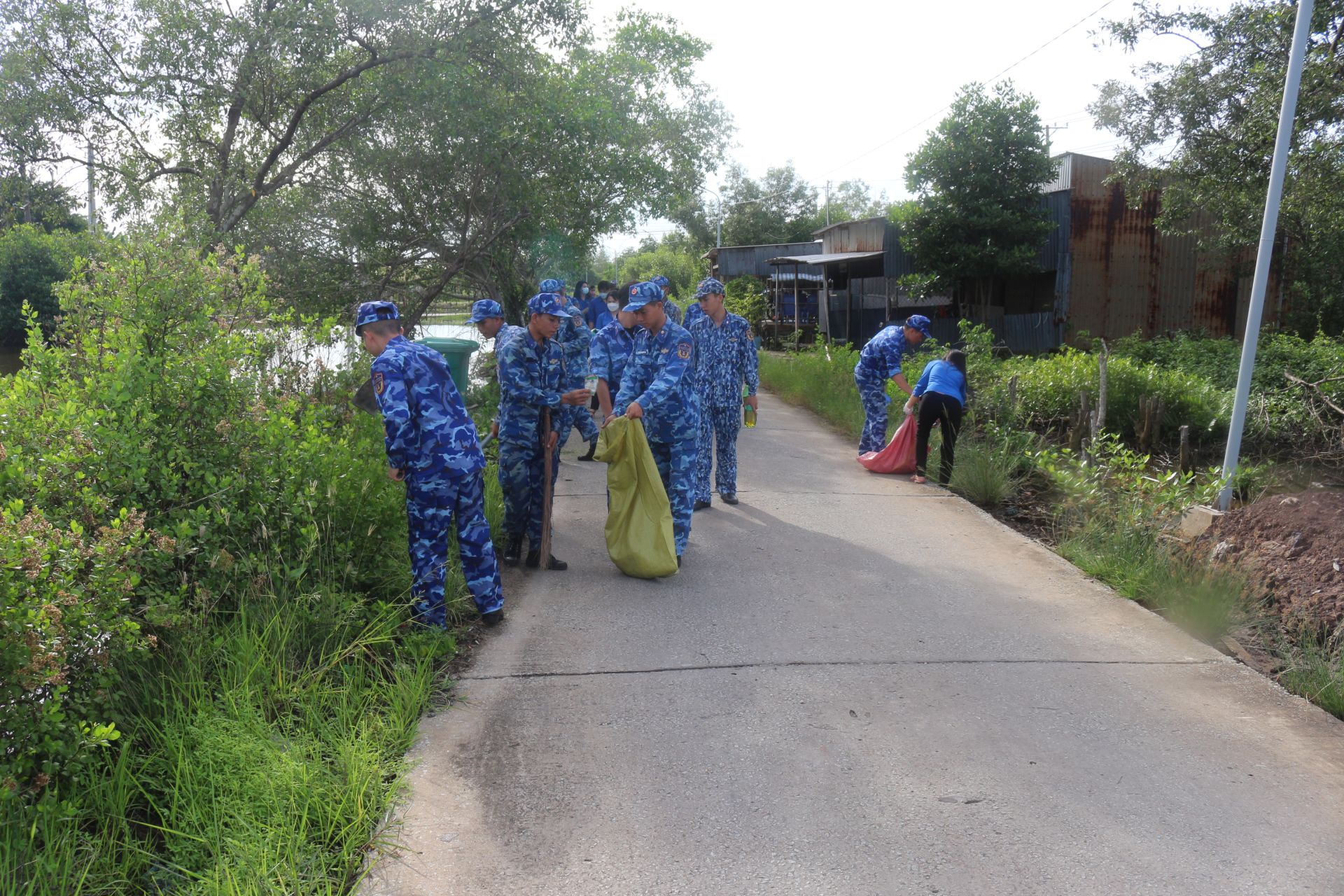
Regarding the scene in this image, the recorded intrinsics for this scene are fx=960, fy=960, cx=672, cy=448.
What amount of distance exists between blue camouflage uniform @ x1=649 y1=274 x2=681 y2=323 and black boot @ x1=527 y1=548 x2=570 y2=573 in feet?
5.65

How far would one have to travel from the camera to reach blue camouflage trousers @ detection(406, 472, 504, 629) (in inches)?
184

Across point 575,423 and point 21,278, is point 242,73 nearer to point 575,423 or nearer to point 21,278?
point 575,423

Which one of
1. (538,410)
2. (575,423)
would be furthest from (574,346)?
(575,423)

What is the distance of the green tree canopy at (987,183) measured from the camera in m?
20.5

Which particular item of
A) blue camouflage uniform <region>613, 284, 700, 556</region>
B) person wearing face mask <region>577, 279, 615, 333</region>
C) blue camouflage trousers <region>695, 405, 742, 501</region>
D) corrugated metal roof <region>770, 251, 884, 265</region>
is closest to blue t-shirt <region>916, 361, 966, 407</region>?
blue camouflage trousers <region>695, 405, 742, 501</region>

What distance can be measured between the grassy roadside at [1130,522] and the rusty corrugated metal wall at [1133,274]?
11432 mm

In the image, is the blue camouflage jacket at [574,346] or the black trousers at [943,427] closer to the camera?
the blue camouflage jacket at [574,346]

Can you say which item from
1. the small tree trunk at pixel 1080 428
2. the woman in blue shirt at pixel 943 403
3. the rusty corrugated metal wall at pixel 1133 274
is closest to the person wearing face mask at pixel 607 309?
the woman in blue shirt at pixel 943 403

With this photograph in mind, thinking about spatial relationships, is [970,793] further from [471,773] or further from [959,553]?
[959,553]

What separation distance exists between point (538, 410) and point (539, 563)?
98 centimetres

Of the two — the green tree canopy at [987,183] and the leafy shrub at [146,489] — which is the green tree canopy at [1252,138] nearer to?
the green tree canopy at [987,183]

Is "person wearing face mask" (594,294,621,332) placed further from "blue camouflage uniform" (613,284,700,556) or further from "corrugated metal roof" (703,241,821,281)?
"corrugated metal roof" (703,241,821,281)

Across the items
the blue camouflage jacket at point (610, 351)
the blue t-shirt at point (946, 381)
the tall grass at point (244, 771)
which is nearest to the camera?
the tall grass at point (244, 771)

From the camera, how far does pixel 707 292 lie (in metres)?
7.86
